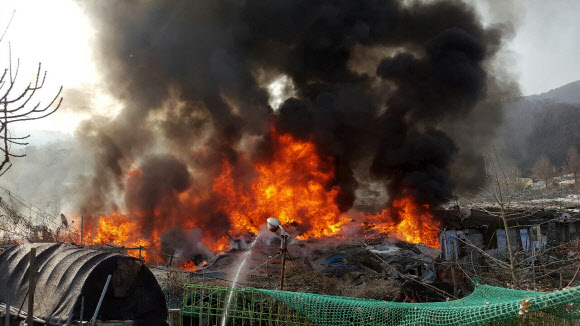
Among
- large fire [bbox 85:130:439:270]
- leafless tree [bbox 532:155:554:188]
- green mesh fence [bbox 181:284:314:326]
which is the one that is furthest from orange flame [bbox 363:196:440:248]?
leafless tree [bbox 532:155:554:188]

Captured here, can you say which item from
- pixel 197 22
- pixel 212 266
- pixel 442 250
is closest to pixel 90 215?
pixel 212 266

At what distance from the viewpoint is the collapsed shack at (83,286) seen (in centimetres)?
680

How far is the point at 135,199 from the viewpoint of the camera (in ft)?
79.8

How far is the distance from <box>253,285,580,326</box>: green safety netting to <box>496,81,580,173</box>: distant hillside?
60.9m

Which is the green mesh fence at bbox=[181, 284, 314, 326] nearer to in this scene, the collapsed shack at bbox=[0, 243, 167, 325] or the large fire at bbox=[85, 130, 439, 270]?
the collapsed shack at bbox=[0, 243, 167, 325]

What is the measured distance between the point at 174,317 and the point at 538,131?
76.5m

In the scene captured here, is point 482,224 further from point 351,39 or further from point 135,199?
point 135,199

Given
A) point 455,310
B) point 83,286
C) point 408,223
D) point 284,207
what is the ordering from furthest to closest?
point 284,207 < point 408,223 < point 83,286 < point 455,310

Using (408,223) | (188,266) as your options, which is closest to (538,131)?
(408,223)

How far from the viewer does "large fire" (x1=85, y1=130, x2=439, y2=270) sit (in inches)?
919

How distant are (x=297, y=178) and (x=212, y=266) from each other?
35.5 ft

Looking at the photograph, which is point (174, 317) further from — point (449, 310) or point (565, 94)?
point (565, 94)

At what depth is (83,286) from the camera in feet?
22.3

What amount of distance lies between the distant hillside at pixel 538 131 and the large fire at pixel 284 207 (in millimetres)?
40829
